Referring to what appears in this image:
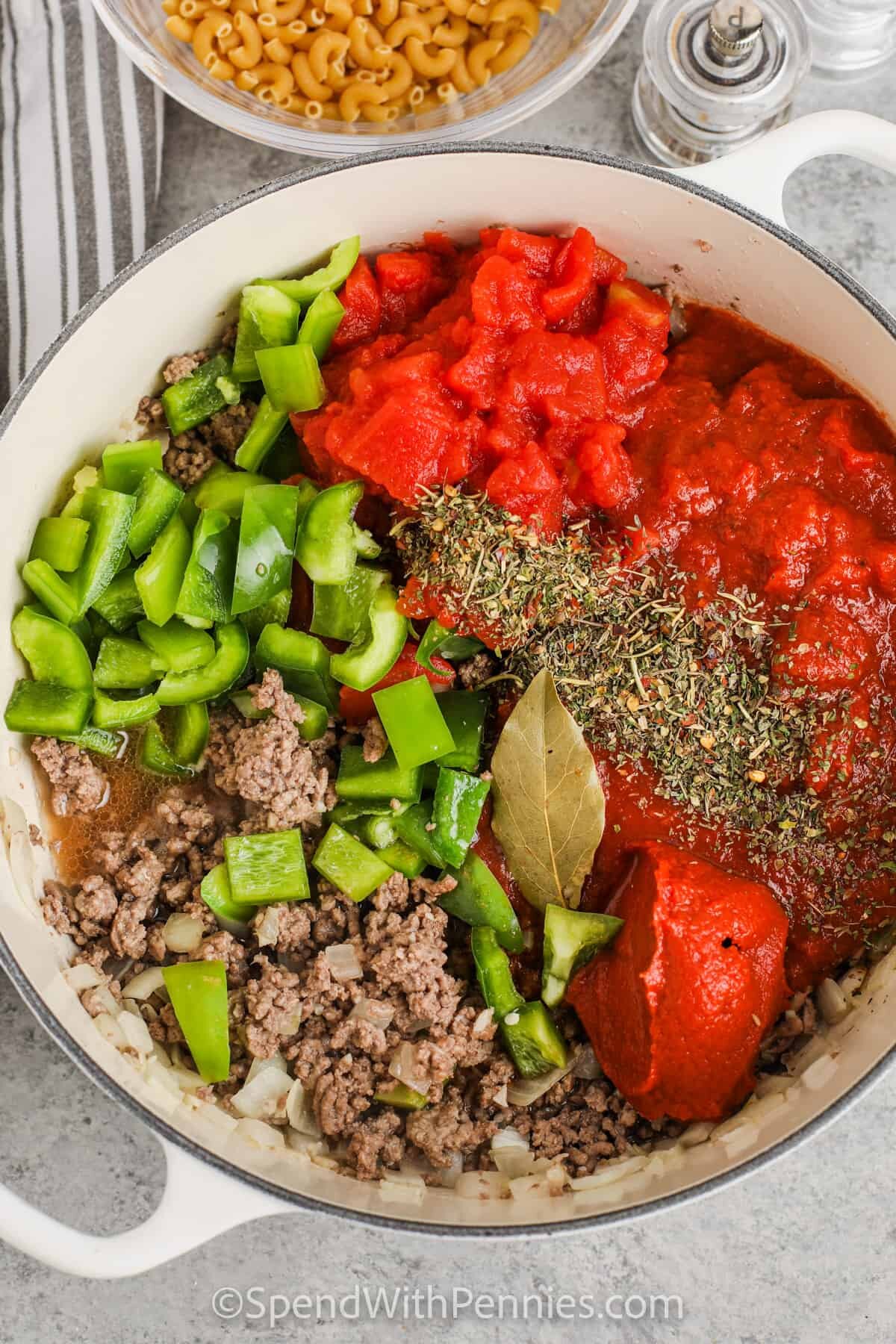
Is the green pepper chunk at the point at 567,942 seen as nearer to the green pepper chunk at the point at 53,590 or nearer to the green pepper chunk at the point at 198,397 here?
the green pepper chunk at the point at 53,590

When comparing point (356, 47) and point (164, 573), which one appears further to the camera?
point (356, 47)

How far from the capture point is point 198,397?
2496 mm

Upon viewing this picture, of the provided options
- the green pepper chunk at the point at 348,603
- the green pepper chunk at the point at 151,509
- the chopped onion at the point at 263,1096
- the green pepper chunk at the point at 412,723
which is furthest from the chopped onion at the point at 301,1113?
Result: the green pepper chunk at the point at 151,509

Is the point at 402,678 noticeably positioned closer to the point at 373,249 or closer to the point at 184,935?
the point at 184,935

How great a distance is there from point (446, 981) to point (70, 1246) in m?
0.79

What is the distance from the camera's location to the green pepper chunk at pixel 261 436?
2.42m

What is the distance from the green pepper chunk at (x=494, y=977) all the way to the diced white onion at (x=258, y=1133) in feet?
1.53

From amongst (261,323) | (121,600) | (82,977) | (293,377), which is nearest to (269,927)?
(82,977)

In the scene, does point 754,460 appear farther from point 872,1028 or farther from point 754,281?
point 872,1028

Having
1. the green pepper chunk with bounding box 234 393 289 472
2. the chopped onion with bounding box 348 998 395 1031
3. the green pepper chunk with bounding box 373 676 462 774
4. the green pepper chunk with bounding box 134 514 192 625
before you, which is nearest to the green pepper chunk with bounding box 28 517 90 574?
the green pepper chunk with bounding box 134 514 192 625

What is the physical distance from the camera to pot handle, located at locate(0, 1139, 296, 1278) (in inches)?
78.0

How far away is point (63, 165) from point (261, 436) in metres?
0.96

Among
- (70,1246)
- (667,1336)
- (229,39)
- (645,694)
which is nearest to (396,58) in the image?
(229,39)

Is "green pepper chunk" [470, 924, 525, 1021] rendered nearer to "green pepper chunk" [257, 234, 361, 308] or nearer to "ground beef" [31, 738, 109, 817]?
"ground beef" [31, 738, 109, 817]
